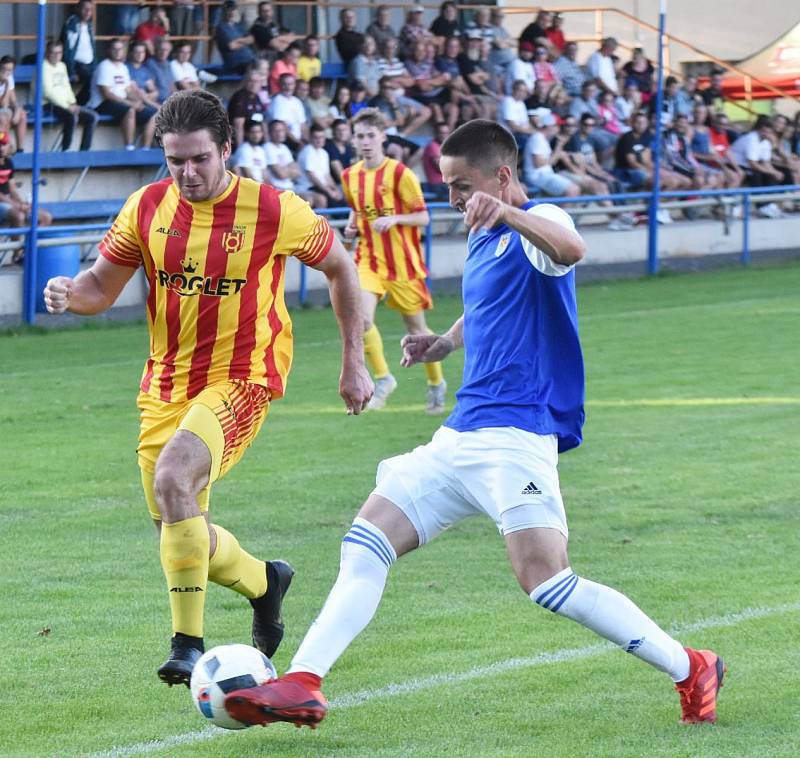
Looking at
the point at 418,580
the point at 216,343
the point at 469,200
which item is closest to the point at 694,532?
the point at 418,580

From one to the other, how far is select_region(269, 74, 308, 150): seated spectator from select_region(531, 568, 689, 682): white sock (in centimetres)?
1619

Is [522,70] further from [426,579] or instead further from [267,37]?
[426,579]

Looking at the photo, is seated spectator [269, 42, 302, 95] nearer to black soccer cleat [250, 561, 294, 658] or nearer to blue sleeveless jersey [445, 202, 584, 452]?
black soccer cleat [250, 561, 294, 658]

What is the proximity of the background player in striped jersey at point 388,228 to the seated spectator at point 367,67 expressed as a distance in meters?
9.65

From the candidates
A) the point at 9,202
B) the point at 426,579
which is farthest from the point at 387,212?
the point at 426,579

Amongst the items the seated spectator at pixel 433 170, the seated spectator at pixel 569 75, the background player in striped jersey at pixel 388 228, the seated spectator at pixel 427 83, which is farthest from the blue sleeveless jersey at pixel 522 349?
the seated spectator at pixel 569 75

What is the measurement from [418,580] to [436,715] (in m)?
1.93

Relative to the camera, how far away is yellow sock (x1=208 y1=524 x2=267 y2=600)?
5527 mm

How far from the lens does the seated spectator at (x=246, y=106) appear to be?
65.2 feet

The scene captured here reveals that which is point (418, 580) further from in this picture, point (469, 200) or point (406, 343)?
point (469, 200)

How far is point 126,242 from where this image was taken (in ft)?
18.5

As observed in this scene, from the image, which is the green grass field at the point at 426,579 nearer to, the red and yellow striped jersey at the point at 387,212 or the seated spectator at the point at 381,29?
the red and yellow striped jersey at the point at 387,212

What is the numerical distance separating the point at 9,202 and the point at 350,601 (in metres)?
13.3

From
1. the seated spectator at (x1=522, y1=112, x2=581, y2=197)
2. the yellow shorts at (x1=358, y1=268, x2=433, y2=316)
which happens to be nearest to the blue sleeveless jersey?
the yellow shorts at (x1=358, y1=268, x2=433, y2=316)
